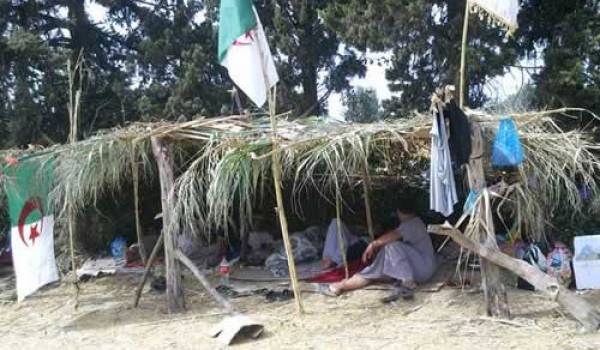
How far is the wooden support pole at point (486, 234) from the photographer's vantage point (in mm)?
5520

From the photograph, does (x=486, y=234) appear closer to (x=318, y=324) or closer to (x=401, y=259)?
(x=401, y=259)

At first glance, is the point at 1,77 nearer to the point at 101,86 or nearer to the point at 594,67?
the point at 101,86

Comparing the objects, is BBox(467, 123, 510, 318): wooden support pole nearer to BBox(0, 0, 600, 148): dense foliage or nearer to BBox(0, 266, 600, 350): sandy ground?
BBox(0, 266, 600, 350): sandy ground

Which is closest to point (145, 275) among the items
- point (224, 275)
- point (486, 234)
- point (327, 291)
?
point (224, 275)

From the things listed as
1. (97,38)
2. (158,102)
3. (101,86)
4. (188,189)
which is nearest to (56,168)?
(188,189)

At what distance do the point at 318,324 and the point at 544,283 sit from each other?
6.71 feet

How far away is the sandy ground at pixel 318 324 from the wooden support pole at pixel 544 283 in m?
0.15

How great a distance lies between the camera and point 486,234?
5.56 metres

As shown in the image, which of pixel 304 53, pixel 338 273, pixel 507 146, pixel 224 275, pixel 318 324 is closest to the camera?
pixel 507 146

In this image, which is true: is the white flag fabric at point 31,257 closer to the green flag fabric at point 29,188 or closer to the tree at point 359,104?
the green flag fabric at point 29,188

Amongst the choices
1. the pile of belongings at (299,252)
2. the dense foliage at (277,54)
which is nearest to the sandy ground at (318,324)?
the pile of belongings at (299,252)

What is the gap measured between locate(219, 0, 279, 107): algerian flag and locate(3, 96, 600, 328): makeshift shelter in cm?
48

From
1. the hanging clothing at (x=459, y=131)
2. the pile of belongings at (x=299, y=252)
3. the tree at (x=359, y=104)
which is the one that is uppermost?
the tree at (x=359, y=104)

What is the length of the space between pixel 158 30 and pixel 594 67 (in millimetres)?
10041
